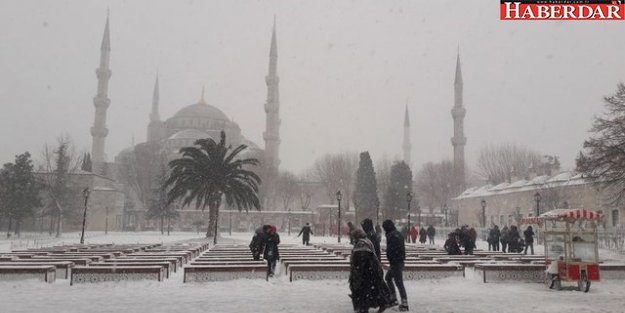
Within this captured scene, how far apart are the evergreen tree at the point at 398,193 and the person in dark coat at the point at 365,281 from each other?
44698 mm

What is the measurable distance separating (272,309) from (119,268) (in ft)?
14.2

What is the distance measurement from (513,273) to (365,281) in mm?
5427

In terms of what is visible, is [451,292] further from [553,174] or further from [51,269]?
[553,174]

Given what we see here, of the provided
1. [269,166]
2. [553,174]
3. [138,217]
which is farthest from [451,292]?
[269,166]

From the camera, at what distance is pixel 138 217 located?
53594 mm

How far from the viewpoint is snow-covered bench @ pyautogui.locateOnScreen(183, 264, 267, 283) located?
10.4m

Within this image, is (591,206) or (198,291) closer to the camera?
(198,291)

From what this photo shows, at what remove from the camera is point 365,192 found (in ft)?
167

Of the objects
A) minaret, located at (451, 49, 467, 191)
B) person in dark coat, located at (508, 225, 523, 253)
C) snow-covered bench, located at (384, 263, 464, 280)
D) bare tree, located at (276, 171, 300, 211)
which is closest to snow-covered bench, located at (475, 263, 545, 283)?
snow-covered bench, located at (384, 263, 464, 280)

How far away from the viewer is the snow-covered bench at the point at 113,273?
9969 millimetres

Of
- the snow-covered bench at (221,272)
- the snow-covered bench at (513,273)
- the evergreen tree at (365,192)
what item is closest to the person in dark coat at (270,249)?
the snow-covered bench at (221,272)

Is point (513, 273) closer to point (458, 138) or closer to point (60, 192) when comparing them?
point (60, 192)

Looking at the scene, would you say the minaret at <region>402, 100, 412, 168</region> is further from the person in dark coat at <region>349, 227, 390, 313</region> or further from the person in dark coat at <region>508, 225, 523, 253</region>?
the person in dark coat at <region>349, 227, 390, 313</region>

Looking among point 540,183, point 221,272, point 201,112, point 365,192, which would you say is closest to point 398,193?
point 365,192
